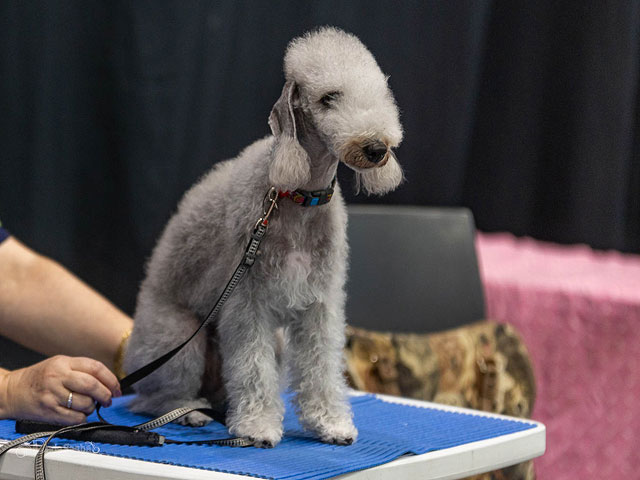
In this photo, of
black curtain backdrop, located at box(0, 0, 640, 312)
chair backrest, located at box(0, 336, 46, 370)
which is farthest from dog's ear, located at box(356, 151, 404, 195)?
chair backrest, located at box(0, 336, 46, 370)

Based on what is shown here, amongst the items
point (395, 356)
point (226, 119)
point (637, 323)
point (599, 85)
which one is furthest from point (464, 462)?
point (599, 85)

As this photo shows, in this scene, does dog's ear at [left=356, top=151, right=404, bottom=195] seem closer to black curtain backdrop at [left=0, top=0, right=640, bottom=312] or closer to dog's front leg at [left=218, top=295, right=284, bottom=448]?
dog's front leg at [left=218, top=295, right=284, bottom=448]

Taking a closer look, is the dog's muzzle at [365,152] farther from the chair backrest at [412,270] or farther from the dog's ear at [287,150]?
the chair backrest at [412,270]

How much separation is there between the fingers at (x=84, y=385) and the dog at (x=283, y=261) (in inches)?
2.6

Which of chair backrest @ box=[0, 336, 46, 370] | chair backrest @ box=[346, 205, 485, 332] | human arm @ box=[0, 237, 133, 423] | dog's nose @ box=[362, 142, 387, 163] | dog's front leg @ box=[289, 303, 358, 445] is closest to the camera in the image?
dog's nose @ box=[362, 142, 387, 163]

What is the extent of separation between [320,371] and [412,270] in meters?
0.91

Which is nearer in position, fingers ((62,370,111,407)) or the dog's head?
the dog's head

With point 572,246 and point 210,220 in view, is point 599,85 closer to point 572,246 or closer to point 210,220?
point 572,246

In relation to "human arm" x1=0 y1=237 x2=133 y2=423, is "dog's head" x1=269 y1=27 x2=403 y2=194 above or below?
above

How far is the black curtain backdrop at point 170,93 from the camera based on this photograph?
187cm

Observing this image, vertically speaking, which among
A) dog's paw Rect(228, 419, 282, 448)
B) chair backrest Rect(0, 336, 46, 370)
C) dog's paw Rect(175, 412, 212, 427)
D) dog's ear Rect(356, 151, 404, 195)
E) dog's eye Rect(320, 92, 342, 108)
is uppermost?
dog's eye Rect(320, 92, 342, 108)

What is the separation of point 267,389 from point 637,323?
1175 millimetres

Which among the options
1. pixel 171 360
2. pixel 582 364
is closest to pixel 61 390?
pixel 171 360

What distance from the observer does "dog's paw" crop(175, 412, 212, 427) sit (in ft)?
3.26
